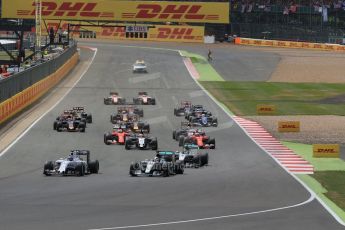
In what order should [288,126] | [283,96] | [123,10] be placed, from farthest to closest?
[123,10] → [283,96] → [288,126]

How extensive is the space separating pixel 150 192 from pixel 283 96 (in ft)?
154

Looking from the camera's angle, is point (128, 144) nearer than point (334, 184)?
No

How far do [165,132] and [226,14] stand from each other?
46.1m

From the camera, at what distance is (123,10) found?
305 feet

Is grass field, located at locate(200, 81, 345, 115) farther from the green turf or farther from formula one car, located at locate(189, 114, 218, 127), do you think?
the green turf

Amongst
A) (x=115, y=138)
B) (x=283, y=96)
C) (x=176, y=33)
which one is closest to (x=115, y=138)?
(x=115, y=138)

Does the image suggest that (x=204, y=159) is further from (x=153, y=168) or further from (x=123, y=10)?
(x=123, y=10)

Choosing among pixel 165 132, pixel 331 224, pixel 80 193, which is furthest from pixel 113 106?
pixel 331 224

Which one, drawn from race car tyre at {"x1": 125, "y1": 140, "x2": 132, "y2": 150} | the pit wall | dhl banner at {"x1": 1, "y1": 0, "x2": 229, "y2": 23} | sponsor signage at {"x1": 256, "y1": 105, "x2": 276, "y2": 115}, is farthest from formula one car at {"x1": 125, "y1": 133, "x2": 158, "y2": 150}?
dhl banner at {"x1": 1, "y1": 0, "x2": 229, "y2": 23}

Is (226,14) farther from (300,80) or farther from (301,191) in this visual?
(301,191)

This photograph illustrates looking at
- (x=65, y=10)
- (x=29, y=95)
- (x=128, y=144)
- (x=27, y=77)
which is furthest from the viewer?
(x=65, y=10)

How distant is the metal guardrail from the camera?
48.9 metres

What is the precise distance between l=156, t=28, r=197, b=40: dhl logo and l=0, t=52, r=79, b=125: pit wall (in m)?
48.9

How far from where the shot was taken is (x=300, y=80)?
8944 cm
